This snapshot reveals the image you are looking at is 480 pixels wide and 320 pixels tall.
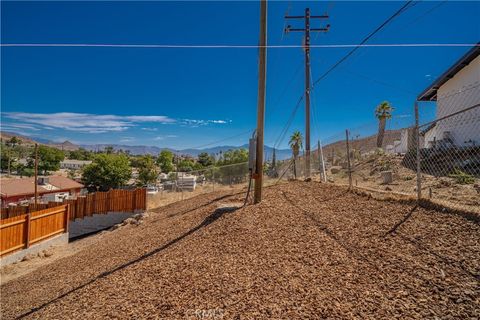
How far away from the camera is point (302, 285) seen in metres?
3.29

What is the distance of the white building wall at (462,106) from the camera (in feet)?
32.2

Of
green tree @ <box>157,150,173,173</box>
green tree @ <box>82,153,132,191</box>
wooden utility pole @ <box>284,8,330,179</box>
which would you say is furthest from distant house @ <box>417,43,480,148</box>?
green tree @ <box>157,150,173,173</box>

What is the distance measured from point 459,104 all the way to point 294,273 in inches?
472

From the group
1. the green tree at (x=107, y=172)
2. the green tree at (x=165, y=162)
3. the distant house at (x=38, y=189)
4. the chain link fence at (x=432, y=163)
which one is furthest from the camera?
the green tree at (x=165, y=162)

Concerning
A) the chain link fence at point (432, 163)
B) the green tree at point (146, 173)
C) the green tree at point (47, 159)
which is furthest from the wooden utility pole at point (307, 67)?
the green tree at point (47, 159)

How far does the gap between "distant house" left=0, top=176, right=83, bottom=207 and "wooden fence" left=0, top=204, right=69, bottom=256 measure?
69.2 feet

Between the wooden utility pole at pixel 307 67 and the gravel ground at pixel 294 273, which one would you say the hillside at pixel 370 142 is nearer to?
the wooden utility pole at pixel 307 67

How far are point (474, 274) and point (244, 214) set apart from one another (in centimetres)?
435

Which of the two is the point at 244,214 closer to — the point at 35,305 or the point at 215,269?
the point at 215,269

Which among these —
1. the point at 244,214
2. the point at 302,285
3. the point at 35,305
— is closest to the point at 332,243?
the point at 302,285

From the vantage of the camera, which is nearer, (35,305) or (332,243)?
(332,243)

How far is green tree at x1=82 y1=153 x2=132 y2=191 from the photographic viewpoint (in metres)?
39.2

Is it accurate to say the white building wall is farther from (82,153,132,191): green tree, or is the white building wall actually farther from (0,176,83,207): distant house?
(82,153,132,191): green tree

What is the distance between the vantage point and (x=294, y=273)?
11.8 feet
